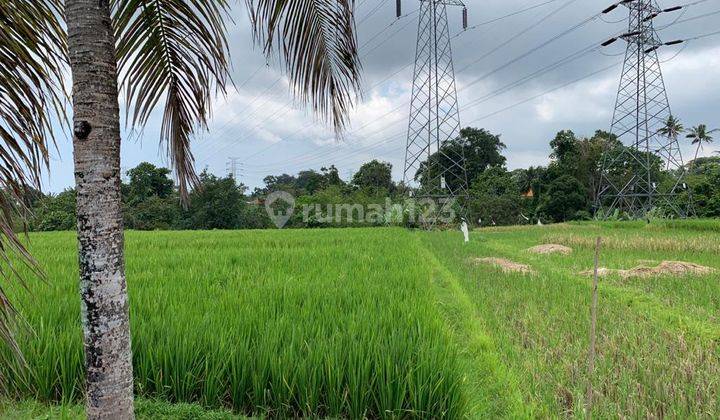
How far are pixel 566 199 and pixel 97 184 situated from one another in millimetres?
31562

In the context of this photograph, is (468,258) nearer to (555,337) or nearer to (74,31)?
(555,337)

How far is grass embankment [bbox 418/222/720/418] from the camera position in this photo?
2.29 meters

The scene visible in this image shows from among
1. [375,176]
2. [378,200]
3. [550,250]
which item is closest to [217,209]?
[378,200]

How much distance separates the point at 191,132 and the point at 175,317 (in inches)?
52.4

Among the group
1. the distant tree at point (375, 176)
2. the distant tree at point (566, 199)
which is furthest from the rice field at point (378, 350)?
the distant tree at point (375, 176)

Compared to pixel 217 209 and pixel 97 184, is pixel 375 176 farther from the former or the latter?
pixel 97 184

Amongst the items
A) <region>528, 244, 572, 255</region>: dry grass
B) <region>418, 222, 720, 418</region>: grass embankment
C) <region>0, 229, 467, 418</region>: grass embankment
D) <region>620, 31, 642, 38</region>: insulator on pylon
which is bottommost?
<region>418, 222, 720, 418</region>: grass embankment

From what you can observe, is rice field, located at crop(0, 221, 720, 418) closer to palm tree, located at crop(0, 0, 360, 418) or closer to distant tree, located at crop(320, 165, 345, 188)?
palm tree, located at crop(0, 0, 360, 418)

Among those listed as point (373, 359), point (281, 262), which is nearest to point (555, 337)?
point (373, 359)

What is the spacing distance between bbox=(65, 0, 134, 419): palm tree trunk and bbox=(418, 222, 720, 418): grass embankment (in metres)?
1.98

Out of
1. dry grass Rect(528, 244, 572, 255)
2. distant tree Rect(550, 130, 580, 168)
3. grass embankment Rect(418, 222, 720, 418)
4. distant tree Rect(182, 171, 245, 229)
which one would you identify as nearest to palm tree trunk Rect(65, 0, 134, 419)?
grass embankment Rect(418, 222, 720, 418)

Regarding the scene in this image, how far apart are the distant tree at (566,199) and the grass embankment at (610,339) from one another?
24.7 meters

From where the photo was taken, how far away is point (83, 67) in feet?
3.95

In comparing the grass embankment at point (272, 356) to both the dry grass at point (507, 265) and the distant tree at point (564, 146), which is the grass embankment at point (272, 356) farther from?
the distant tree at point (564, 146)
